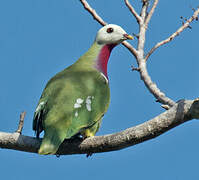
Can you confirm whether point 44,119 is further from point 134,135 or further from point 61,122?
point 134,135

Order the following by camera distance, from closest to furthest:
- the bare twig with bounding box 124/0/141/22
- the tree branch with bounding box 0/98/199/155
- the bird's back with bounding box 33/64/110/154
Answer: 1. the tree branch with bounding box 0/98/199/155
2. the bird's back with bounding box 33/64/110/154
3. the bare twig with bounding box 124/0/141/22

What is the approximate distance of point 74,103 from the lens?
4105 mm

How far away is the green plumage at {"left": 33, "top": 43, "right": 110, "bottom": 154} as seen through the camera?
3793mm

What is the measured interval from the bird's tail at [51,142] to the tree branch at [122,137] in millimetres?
72

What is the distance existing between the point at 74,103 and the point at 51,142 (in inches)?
24.3

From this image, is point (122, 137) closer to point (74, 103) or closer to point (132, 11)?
point (74, 103)

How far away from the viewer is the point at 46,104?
415 cm

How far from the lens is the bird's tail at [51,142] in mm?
3520

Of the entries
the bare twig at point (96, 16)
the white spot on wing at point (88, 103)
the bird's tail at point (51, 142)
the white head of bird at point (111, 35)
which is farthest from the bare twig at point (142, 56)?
the bird's tail at point (51, 142)

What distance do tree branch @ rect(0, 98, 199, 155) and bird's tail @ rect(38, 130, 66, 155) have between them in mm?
72

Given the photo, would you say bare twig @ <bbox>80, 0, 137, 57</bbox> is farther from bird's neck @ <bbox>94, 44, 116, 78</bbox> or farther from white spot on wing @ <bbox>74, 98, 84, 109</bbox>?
white spot on wing @ <bbox>74, 98, 84, 109</bbox>

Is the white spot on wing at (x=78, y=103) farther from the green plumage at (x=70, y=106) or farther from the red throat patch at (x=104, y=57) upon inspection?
the red throat patch at (x=104, y=57)

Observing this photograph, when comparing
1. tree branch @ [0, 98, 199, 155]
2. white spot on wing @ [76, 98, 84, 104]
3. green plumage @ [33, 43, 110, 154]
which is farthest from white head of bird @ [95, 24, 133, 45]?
tree branch @ [0, 98, 199, 155]

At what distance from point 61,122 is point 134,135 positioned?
101cm
